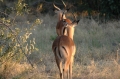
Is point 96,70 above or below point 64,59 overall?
below

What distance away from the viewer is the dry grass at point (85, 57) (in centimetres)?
718

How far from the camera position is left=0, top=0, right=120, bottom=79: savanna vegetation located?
22.0ft

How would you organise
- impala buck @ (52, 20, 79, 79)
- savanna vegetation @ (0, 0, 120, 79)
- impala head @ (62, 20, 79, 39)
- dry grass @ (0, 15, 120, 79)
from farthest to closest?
impala head @ (62, 20, 79, 39) < dry grass @ (0, 15, 120, 79) < savanna vegetation @ (0, 0, 120, 79) < impala buck @ (52, 20, 79, 79)

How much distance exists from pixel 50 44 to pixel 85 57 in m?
2.19

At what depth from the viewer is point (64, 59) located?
6531 mm

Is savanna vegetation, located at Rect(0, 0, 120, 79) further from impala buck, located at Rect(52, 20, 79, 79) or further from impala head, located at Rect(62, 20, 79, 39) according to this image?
impala head, located at Rect(62, 20, 79, 39)

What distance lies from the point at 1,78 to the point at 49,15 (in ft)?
33.0

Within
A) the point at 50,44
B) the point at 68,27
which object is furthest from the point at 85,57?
the point at 50,44

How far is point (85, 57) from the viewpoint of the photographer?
28.3ft

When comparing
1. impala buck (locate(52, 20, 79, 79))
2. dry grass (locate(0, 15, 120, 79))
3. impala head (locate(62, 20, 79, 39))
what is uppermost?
impala head (locate(62, 20, 79, 39))

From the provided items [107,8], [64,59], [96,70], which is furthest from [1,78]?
[107,8]

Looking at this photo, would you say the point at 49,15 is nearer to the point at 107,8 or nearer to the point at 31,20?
the point at 31,20

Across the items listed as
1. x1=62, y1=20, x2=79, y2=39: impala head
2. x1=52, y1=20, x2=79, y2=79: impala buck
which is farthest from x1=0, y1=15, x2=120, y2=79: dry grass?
x1=62, y1=20, x2=79, y2=39: impala head

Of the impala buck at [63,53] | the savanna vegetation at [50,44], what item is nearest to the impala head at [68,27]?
the savanna vegetation at [50,44]
